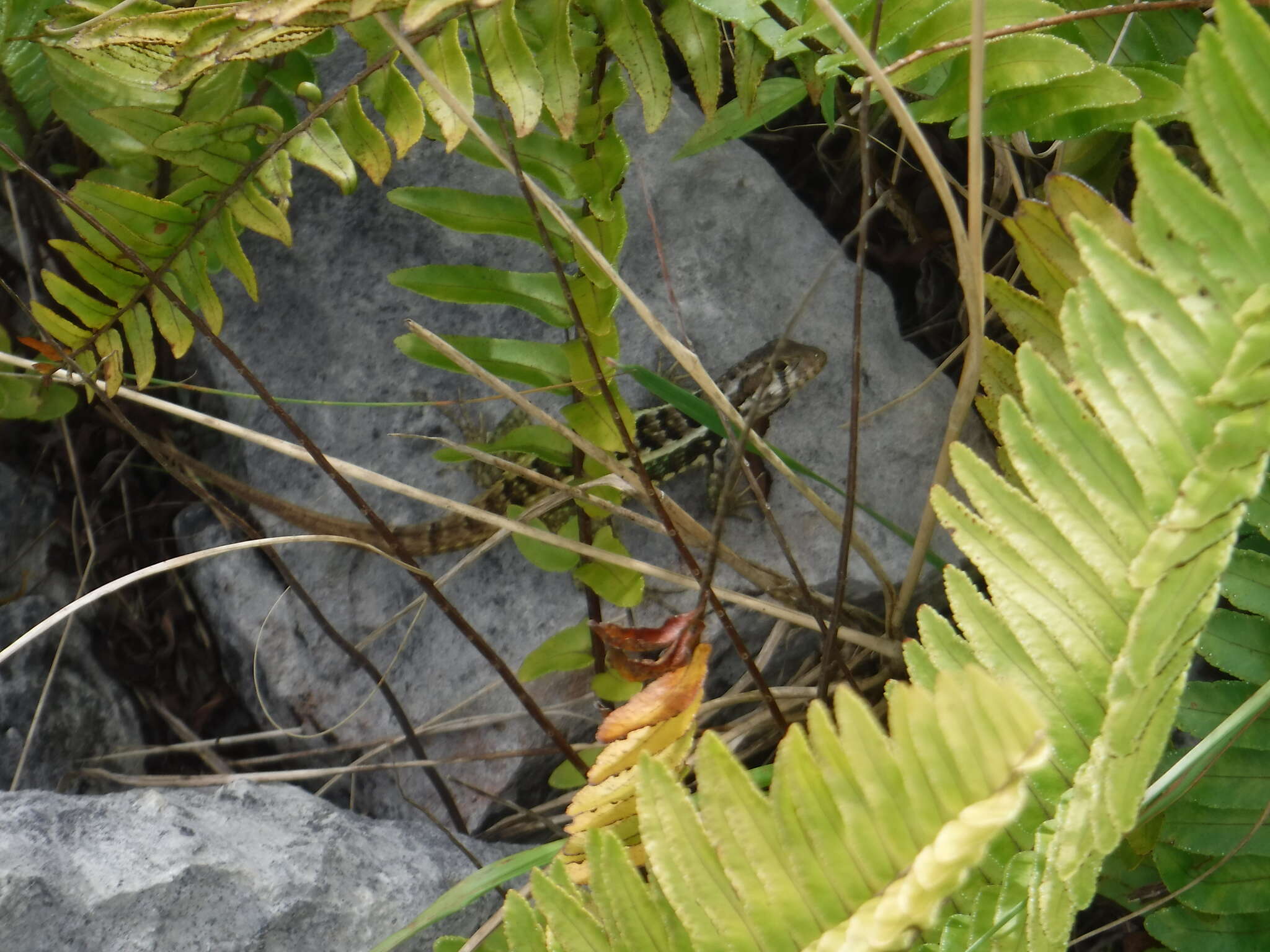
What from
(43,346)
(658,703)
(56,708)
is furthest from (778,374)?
(56,708)

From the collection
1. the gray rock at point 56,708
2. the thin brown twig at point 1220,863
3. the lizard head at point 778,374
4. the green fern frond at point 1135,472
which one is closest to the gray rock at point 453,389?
the lizard head at point 778,374

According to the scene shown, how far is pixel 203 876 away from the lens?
6.84 feet

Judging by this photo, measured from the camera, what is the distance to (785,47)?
212 cm

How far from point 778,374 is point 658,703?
1.97 meters

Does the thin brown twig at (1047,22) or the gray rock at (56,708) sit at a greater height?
the thin brown twig at (1047,22)

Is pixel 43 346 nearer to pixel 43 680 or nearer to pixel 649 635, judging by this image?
pixel 43 680

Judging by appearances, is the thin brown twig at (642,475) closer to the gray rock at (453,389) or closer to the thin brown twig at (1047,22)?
the thin brown twig at (1047,22)

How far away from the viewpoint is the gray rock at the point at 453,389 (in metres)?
3.15

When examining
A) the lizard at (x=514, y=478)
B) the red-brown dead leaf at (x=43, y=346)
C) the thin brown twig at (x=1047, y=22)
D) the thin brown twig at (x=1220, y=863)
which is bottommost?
the thin brown twig at (x=1220, y=863)

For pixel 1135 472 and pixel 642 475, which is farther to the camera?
pixel 642 475

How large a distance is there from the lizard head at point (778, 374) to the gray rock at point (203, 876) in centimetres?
165

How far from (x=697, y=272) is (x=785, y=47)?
137 cm

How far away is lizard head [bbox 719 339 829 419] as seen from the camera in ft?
10.9

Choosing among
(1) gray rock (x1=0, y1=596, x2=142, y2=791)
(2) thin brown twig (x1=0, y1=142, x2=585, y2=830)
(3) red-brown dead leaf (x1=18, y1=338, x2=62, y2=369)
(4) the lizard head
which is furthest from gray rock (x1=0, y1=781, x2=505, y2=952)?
(4) the lizard head
